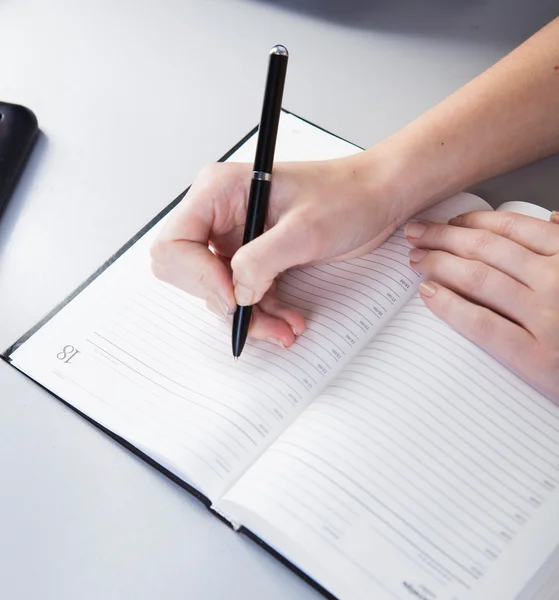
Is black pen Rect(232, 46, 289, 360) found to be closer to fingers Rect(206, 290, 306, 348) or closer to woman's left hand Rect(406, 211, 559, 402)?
fingers Rect(206, 290, 306, 348)

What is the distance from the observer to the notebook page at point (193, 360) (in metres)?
0.54

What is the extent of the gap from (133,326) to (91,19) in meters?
0.52

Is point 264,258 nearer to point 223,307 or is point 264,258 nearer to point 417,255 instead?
point 223,307

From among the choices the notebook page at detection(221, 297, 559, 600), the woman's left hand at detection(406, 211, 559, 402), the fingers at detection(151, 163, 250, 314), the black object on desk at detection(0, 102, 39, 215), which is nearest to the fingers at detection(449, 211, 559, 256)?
the woman's left hand at detection(406, 211, 559, 402)

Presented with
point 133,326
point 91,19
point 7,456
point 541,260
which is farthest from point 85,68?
point 541,260

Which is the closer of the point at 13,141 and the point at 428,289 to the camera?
the point at 428,289

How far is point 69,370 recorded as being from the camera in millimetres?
592

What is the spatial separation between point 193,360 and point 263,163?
193mm

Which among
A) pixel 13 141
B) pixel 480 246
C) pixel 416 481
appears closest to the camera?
pixel 416 481

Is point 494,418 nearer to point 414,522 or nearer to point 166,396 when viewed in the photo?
point 414,522

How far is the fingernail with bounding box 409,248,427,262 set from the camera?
62 cm

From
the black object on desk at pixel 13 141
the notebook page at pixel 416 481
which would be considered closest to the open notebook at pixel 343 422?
the notebook page at pixel 416 481

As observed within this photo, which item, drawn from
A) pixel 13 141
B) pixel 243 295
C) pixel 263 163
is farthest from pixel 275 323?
pixel 13 141

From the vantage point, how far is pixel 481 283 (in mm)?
587
